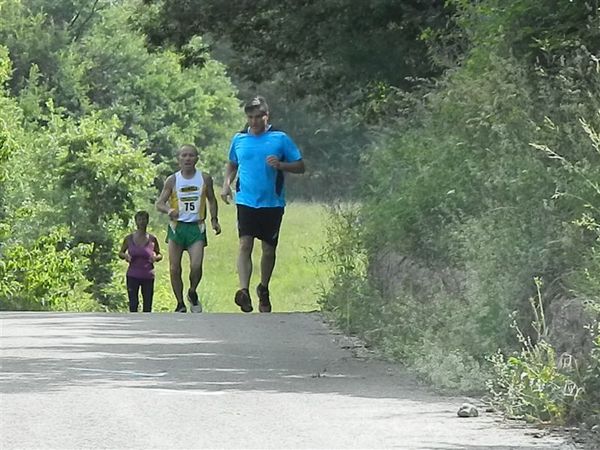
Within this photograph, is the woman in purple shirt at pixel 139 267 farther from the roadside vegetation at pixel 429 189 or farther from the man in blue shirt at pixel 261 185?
the man in blue shirt at pixel 261 185

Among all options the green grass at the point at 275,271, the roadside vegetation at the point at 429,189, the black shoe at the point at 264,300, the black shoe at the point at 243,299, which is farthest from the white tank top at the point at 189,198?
the green grass at the point at 275,271

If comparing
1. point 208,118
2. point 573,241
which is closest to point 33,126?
point 208,118

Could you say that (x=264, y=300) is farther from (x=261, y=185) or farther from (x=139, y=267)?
(x=139, y=267)

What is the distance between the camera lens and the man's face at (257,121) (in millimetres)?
18609

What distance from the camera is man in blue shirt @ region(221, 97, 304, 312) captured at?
1864cm

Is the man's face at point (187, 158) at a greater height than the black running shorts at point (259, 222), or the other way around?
the man's face at point (187, 158)

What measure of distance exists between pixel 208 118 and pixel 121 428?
6393 cm

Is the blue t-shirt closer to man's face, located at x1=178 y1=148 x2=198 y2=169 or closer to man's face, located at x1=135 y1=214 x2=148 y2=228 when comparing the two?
man's face, located at x1=178 y1=148 x2=198 y2=169

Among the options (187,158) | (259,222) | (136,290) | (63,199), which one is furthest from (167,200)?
(63,199)

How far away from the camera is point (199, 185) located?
789 inches

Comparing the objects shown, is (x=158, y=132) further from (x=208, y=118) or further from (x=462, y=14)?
(x=462, y=14)

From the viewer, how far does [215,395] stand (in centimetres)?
1114

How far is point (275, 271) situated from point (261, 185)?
1509 inches

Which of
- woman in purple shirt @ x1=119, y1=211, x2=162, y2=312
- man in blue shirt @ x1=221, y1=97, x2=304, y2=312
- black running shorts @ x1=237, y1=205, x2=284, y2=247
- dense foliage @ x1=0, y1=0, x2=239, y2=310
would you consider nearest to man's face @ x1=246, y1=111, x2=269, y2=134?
man in blue shirt @ x1=221, y1=97, x2=304, y2=312
